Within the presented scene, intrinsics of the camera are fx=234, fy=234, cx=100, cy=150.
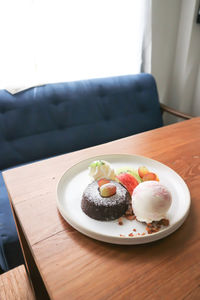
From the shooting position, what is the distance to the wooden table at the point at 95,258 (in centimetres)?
50

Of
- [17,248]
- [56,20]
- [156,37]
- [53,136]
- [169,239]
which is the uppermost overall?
[56,20]

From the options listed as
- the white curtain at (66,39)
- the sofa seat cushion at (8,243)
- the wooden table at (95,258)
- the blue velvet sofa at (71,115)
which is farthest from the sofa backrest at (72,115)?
the wooden table at (95,258)

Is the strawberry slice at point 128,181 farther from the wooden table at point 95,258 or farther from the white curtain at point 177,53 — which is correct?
the white curtain at point 177,53

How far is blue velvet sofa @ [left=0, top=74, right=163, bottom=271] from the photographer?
4.91 feet

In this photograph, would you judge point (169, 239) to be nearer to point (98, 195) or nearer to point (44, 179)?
point (98, 195)

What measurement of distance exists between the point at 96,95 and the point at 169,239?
4.23 ft

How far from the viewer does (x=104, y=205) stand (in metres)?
0.66

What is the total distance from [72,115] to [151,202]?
1.14 m

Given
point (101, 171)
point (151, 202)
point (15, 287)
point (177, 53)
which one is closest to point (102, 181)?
point (101, 171)

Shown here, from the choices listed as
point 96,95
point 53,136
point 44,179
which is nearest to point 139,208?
point 44,179

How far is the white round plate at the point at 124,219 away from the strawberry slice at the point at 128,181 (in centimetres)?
11

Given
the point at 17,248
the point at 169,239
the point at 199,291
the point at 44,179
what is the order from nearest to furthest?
1. the point at 199,291
2. the point at 169,239
3. the point at 44,179
4. the point at 17,248

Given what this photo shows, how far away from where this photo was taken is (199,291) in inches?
19.6

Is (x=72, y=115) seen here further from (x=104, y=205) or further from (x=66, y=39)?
(x=104, y=205)
